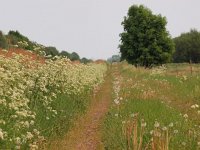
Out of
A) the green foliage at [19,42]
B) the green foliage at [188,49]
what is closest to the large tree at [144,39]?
the green foliage at [19,42]

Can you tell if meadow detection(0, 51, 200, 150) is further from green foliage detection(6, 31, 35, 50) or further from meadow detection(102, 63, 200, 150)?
green foliage detection(6, 31, 35, 50)

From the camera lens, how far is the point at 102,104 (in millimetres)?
18922

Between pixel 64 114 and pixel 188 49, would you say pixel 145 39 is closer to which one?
pixel 188 49

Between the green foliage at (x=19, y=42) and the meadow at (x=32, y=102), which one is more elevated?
the green foliage at (x=19, y=42)

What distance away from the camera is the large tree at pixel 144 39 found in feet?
167

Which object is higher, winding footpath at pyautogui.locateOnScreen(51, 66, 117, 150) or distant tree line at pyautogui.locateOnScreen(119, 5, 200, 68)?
distant tree line at pyautogui.locateOnScreen(119, 5, 200, 68)

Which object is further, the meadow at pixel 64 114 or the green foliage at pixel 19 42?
the green foliage at pixel 19 42

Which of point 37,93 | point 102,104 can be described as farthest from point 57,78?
point 102,104

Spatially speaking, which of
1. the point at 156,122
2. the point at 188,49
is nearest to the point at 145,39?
the point at 188,49

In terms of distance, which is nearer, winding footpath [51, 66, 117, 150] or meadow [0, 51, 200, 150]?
meadow [0, 51, 200, 150]

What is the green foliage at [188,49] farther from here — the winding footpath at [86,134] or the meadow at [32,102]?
the meadow at [32,102]

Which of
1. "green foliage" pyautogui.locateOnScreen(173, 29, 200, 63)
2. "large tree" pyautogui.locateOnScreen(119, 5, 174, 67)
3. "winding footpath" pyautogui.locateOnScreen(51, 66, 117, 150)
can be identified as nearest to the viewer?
"winding footpath" pyautogui.locateOnScreen(51, 66, 117, 150)

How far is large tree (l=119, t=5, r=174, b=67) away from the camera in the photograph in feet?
167

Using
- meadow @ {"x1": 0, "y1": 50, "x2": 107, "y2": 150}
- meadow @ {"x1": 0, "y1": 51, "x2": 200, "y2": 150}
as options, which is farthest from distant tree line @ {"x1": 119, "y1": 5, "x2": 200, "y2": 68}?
meadow @ {"x1": 0, "y1": 50, "x2": 107, "y2": 150}
